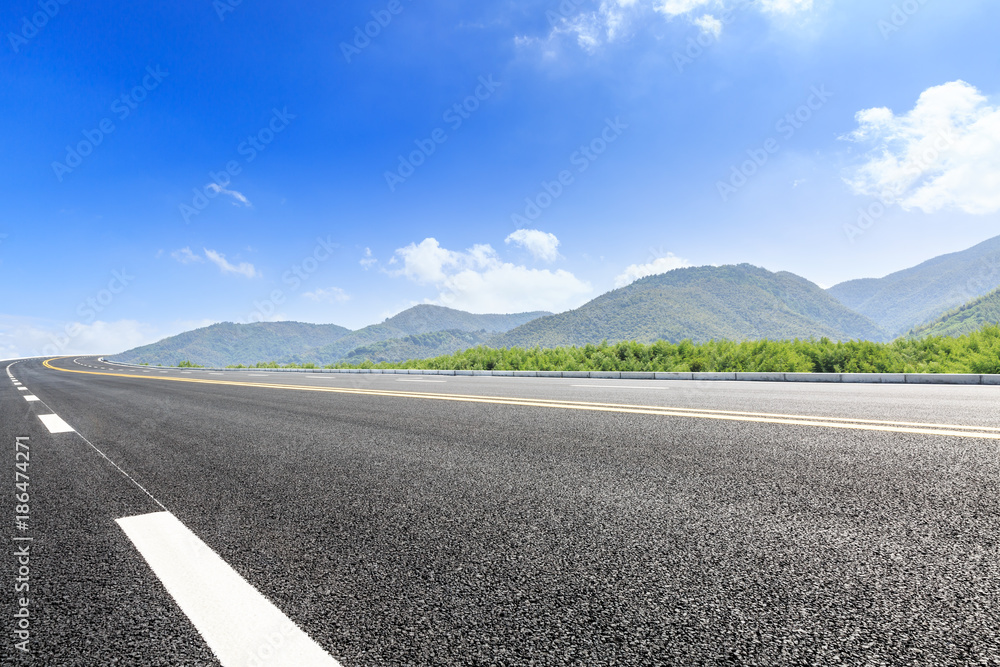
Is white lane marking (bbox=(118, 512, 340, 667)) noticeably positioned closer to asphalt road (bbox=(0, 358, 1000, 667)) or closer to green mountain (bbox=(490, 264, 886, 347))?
asphalt road (bbox=(0, 358, 1000, 667))

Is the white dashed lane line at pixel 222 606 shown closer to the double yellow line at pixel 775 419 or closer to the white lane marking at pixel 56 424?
the double yellow line at pixel 775 419

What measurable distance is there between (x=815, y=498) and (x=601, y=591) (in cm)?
159

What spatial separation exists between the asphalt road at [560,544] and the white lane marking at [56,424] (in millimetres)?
2108

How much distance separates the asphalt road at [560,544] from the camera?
4.60 feet

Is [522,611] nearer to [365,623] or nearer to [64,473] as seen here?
[365,623]

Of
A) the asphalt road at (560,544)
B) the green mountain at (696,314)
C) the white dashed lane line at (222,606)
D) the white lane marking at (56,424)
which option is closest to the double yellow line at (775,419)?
the asphalt road at (560,544)

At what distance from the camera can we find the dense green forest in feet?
44.0

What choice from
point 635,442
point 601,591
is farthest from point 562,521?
point 635,442

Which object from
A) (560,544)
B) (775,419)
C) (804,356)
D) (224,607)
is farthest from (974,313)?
(224,607)

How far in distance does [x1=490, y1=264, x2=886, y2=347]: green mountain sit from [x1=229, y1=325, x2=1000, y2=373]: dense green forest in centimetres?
9203

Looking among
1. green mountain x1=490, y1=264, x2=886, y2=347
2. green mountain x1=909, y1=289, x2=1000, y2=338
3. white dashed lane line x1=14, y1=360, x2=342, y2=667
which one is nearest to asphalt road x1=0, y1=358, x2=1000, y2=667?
white dashed lane line x1=14, y1=360, x2=342, y2=667

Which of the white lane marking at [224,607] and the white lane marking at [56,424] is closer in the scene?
the white lane marking at [224,607]

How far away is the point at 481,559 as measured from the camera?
1.97 meters

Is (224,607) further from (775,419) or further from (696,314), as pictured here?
(696,314)
